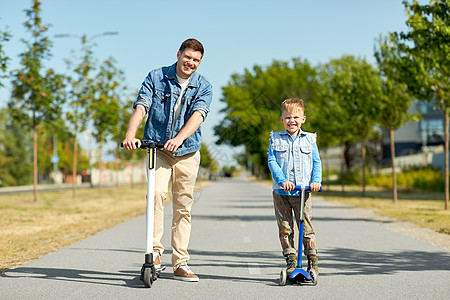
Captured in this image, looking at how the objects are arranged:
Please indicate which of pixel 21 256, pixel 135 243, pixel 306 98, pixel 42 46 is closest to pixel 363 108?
pixel 42 46

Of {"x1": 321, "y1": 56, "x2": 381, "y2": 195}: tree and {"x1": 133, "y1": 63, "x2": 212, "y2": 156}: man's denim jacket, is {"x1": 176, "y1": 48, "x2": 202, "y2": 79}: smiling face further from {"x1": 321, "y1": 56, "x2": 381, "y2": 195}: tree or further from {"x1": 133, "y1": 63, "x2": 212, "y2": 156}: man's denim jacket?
{"x1": 321, "y1": 56, "x2": 381, "y2": 195}: tree

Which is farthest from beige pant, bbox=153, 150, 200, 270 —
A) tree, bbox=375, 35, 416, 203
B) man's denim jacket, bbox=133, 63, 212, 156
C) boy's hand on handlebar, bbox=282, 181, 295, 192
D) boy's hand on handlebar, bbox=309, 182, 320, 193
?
tree, bbox=375, 35, 416, 203

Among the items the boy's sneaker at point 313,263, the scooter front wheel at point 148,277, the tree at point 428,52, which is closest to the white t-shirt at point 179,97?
the scooter front wheel at point 148,277

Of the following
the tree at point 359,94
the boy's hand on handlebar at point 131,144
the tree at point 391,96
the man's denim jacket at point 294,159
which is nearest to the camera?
the boy's hand on handlebar at point 131,144

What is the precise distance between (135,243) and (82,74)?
13.8m

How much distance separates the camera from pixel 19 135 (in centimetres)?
8212

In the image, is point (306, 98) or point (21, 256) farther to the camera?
point (306, 98)

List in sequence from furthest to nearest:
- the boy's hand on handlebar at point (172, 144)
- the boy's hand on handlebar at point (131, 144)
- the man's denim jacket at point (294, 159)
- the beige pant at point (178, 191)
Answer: the beige pant at point (178, 191)
the man's denim jacket at point (294, 159)
the boy's hand on handlebar at point (172, 144)
the boy's hand on handlebar at point (131, 144)

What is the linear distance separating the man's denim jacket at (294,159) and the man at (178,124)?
2.44 feet

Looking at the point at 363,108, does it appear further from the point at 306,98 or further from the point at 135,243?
→ the point at 306,98

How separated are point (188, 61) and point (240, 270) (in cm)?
241

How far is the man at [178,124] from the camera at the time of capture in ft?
17.9

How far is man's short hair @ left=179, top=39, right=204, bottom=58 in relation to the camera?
215 inches

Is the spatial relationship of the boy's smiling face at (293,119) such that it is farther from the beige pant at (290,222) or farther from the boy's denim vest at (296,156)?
the beige pant at (290,222)
